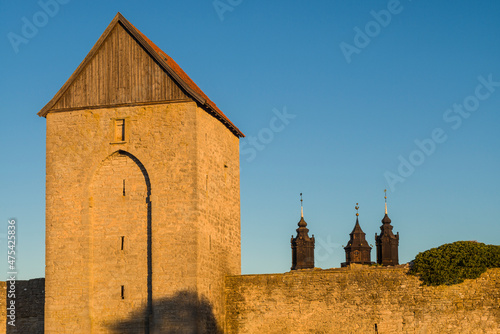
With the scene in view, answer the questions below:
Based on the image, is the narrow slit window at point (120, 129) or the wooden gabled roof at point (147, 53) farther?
the narrow slit window at point (120, 129)

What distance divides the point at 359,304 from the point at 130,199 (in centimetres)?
828

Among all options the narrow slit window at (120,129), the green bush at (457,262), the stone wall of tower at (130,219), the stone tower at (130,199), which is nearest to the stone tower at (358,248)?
the stone tower at (130,199)

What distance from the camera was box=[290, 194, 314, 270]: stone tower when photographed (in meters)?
75.1

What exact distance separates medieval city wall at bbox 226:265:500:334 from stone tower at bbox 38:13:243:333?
1236 mm

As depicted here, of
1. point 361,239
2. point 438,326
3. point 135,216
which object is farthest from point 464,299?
point 361,239

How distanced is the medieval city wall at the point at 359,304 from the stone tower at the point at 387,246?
152 ft

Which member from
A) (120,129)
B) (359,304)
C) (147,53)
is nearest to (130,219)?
(120,129)

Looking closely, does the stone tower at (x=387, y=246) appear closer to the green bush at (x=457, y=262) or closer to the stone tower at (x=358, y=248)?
the stone tower at (x=358, y=248)

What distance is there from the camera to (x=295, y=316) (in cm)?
2794

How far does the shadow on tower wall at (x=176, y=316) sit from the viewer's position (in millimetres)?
26656

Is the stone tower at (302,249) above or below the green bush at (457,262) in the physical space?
above

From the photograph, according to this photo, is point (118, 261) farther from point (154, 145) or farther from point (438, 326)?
point (438, 326)

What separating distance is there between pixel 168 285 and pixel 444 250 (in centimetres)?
891

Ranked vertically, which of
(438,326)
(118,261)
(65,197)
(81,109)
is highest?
(81,109)
